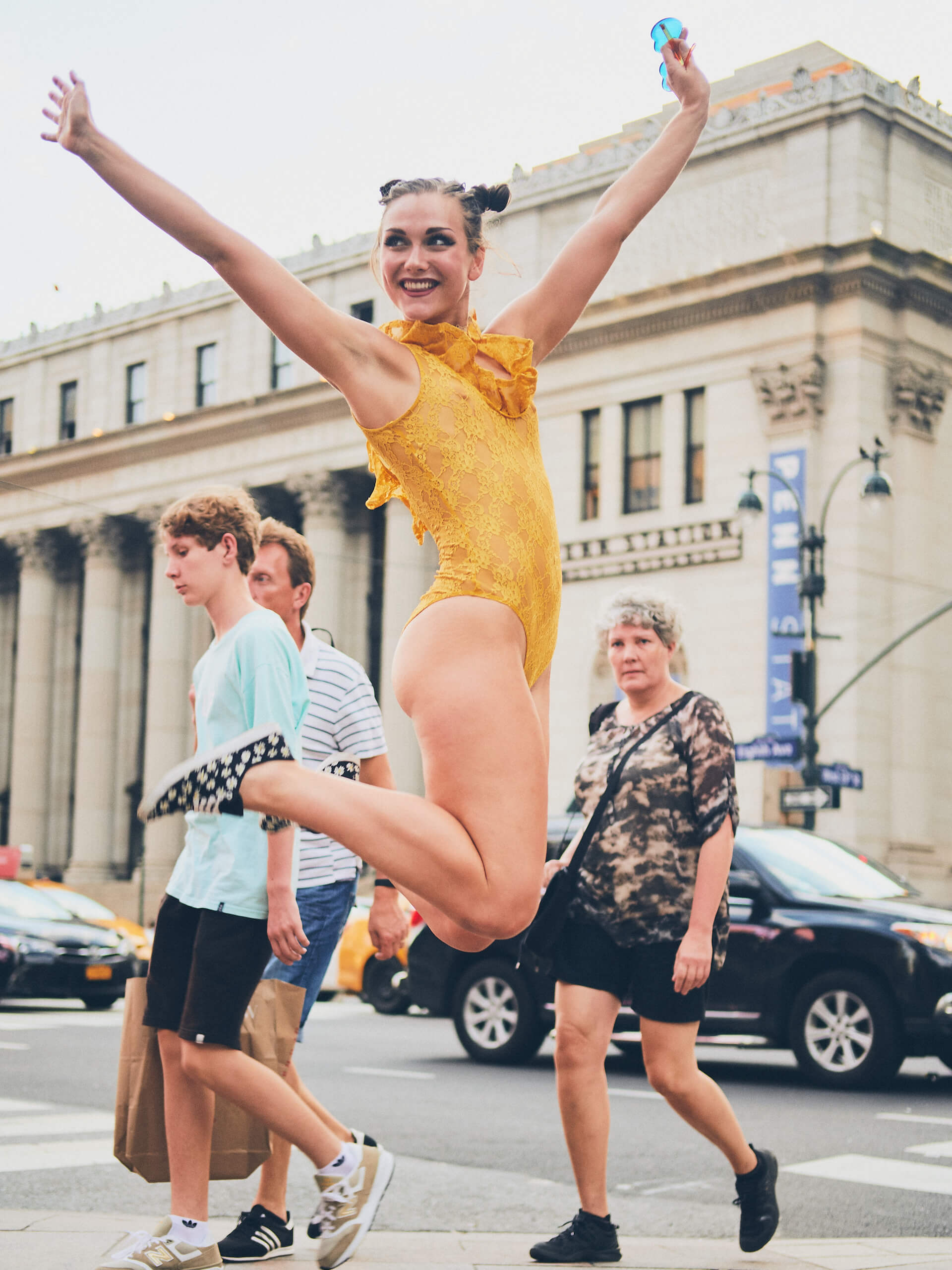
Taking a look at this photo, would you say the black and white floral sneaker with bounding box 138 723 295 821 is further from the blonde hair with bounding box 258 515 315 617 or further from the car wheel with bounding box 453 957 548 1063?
the car wheel with bounding box 453 957 548 1063

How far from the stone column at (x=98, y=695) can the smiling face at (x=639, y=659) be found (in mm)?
43873

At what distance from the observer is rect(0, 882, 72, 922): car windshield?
18422 millimetres

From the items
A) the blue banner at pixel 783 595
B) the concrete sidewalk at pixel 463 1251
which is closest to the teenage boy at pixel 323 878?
the concrete sidewalk at pixel 463 1251

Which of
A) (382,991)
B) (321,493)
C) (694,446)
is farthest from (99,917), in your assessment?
(321,493)

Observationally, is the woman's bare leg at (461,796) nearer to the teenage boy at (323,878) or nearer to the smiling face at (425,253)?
the smiling face at (425,253)

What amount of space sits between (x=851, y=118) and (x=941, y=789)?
1302cm

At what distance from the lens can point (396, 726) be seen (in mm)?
38375

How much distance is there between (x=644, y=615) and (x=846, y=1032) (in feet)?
19.7

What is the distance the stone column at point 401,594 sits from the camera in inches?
1496

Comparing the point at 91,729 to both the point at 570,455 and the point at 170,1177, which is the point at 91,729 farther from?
the point at 170,1177

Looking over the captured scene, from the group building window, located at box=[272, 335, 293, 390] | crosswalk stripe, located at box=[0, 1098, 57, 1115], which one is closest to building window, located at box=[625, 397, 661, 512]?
building window, located at box=[272, 335, 293, 390]

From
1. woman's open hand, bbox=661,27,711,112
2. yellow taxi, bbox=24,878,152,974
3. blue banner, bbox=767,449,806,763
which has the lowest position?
yellow taxi, bbox=24,878,152,974

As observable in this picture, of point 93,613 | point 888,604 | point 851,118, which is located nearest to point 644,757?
point 888,604

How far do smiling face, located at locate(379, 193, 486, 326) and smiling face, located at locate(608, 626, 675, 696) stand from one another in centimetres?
252
